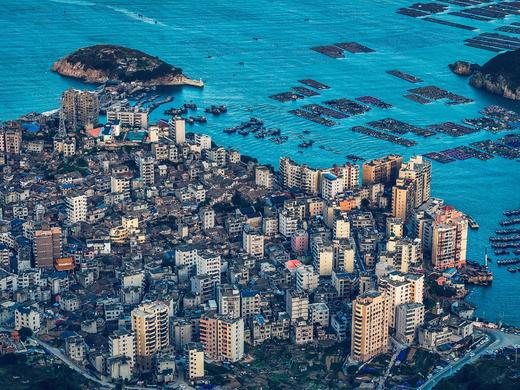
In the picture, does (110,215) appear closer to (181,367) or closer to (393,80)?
(181,367)

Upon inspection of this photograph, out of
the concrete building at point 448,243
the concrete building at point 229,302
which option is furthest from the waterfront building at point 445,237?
the concrete building at point 229,302

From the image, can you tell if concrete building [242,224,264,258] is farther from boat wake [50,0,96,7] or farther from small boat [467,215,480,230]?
boat wake [50,0,96,7]

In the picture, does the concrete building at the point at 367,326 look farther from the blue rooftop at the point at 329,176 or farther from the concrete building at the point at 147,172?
the concrete building at the point at 147,172

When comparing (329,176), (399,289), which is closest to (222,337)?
(399,289)

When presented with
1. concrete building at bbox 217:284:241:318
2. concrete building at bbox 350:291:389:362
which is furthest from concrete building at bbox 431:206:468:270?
concrete building at bbox 217:284:241:318

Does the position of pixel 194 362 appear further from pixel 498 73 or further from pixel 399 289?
pixel 498 73
